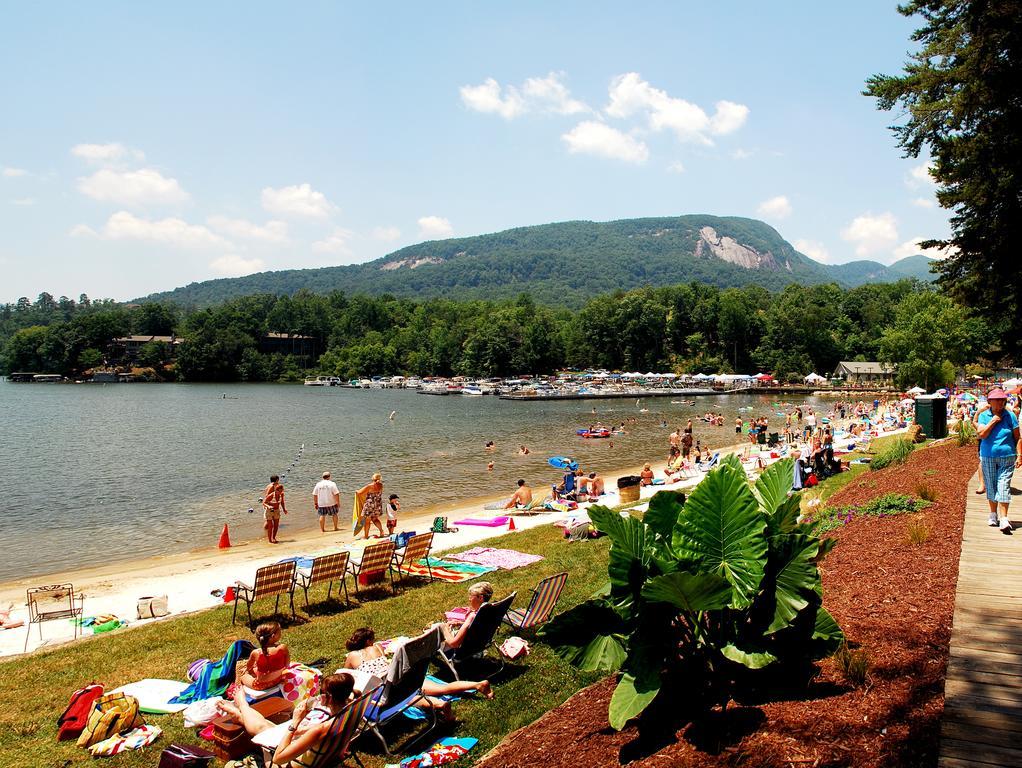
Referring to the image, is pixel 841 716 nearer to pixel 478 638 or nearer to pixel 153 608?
pixel 478 638

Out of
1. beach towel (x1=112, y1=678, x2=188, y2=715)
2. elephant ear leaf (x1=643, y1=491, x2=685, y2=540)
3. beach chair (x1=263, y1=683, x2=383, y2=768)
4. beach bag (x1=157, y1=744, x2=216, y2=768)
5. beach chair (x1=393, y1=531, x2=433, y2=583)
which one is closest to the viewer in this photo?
elephant ear leaf (x1=643, y1=491, x2=685, y2=540)

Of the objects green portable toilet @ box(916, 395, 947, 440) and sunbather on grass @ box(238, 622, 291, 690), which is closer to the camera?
sunbather on grass @ box(238, 622, 291, 690)

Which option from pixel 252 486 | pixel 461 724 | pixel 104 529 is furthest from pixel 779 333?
pixel 461 724

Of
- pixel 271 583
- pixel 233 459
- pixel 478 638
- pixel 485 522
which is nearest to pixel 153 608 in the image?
pixel 271 583

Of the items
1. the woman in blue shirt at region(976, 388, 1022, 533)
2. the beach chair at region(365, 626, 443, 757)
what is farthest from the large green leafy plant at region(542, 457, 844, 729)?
the woman in blue shirt at region(976, 388, 1022, 533)

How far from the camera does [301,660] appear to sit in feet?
25.2

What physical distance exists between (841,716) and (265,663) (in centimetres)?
475

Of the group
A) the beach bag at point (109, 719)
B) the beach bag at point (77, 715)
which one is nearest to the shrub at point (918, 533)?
the beach bag at point (109, 719)

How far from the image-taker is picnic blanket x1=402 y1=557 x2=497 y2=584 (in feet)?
35.4

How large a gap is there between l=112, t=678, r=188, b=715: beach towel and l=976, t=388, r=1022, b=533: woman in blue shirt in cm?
915

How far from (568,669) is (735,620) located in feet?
9.39

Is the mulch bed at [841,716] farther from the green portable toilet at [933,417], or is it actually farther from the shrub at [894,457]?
the green portable toilet at [933,417]

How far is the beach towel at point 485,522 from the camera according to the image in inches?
640

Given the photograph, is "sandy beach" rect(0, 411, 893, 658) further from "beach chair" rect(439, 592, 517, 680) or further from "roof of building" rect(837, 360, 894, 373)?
"roof of building" rect(837, 360, 894, 373)
